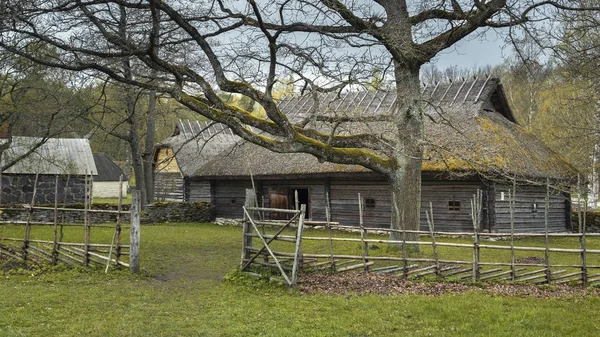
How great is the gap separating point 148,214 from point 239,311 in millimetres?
17650

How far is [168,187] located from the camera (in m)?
31.6

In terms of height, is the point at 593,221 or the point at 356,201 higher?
the point at 356,201

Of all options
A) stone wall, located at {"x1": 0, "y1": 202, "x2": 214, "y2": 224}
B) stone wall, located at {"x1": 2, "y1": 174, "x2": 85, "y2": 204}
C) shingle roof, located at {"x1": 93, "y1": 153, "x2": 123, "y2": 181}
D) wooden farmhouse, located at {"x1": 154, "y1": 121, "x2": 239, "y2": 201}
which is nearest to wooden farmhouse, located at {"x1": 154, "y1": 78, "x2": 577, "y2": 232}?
stone wall, located at {"x1": 0, "y1": 202, "x2": 214, "y2": 224}

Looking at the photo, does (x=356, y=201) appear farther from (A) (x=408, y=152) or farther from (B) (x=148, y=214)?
(B) (x=148, y=214)

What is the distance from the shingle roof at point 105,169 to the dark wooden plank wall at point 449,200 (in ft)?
99.2

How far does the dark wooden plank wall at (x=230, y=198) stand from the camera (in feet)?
84.3

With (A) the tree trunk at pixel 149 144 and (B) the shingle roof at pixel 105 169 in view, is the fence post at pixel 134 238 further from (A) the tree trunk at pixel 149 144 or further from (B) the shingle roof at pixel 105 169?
(B) the shingle roof at pixel 105 169

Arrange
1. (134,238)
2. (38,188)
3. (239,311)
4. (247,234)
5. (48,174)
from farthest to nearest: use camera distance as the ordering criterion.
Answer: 1. (48,174)
2. (38,188)
3. (134,238)
4. (247,234)
5. (239,311)

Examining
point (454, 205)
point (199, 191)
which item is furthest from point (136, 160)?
point (454, 205)

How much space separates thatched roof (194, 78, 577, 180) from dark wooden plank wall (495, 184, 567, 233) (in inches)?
40.9

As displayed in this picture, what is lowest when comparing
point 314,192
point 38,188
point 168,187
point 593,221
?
point 593,221

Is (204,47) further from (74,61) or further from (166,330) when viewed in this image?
(166,330)

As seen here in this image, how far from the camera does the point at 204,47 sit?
1336 cm

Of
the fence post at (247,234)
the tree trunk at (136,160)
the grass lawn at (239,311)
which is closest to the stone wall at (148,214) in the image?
the tree trunk at (136,160)
